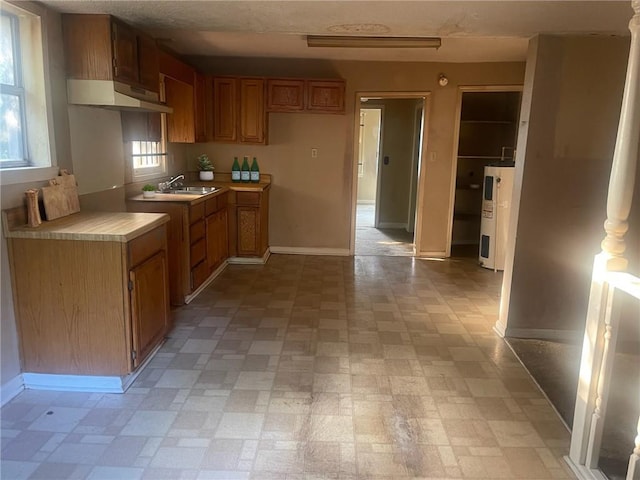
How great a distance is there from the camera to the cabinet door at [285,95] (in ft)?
16.7

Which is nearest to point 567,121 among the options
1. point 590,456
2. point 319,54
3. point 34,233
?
point 590,456

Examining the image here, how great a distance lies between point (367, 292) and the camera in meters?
4.22

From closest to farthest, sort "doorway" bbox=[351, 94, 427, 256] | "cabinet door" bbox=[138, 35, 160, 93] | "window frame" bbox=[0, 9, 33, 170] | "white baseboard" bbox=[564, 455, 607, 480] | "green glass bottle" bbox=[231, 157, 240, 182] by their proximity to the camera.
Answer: "white baseboard" bbox=[564, 455, 607, 480] < "window frame" bbox=[0, 9, 33, 170] < "cabinet door" bbox=[138, 35, 160, 93] < "green glass bottle" bbox=[231, 157, 240, 182] < "doorway" bbox=[351, 94, 427, 256]

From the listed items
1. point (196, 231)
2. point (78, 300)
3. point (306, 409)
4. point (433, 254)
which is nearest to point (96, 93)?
point (78, 300)

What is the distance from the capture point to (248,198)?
499 centimetres

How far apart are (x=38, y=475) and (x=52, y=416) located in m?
0.45

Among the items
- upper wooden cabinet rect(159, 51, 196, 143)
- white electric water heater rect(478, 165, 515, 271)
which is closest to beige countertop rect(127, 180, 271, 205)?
upper wooden cabinet rect(159, 51, 196, 143)

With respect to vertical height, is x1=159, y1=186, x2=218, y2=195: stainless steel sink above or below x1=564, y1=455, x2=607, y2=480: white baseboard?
above

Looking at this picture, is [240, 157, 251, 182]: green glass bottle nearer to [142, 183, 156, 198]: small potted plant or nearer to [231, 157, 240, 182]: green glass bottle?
[231, 157, 240, 182]: green glass bottle

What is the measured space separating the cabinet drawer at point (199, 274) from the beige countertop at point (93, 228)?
45.8 inches

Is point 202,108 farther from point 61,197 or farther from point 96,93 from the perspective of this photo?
point 61,197

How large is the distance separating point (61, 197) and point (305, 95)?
3.11m

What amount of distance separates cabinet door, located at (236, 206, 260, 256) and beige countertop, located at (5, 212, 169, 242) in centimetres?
216

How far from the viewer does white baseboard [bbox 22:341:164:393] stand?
2484 millimetres
